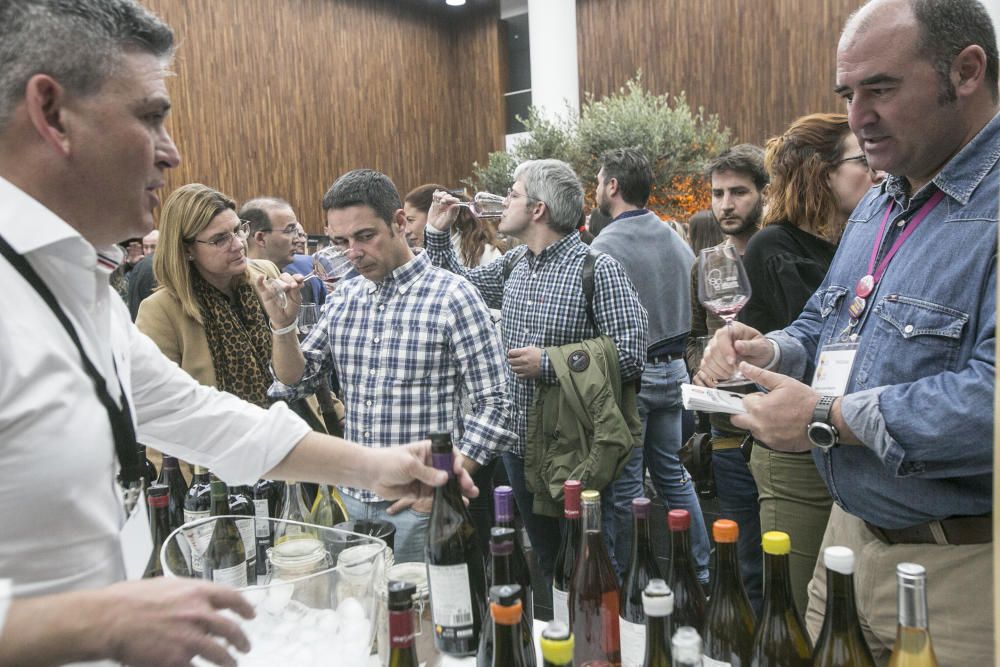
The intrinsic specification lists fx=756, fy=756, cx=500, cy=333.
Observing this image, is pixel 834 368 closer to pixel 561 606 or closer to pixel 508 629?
pixel 561 606

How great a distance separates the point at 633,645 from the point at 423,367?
1197 mm

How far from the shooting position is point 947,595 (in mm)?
1222

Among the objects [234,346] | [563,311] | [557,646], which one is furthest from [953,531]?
[234,346]

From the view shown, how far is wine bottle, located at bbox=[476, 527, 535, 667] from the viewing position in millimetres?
1090

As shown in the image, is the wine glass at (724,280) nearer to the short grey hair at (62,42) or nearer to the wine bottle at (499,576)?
the wine bottle at (499,576)

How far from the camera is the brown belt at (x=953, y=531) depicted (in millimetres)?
1209

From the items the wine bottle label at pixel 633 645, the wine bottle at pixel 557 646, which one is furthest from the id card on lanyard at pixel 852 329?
the wine bottle at pixel 557 646

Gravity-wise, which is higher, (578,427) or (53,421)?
(53,421)

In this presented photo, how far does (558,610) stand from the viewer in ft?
4.12

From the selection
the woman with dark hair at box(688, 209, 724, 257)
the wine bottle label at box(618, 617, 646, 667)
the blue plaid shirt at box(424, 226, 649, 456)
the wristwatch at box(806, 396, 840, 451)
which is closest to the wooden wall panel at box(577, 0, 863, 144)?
the woman with dark hair at box(688, 209, 724, 257)

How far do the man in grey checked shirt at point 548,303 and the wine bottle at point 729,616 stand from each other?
147 cm

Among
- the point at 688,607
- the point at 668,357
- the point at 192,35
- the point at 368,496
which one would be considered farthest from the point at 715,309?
the point at 192,35

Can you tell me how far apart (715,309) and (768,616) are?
63 cm

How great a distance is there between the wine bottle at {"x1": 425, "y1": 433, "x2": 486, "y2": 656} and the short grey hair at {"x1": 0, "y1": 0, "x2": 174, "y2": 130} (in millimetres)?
719
